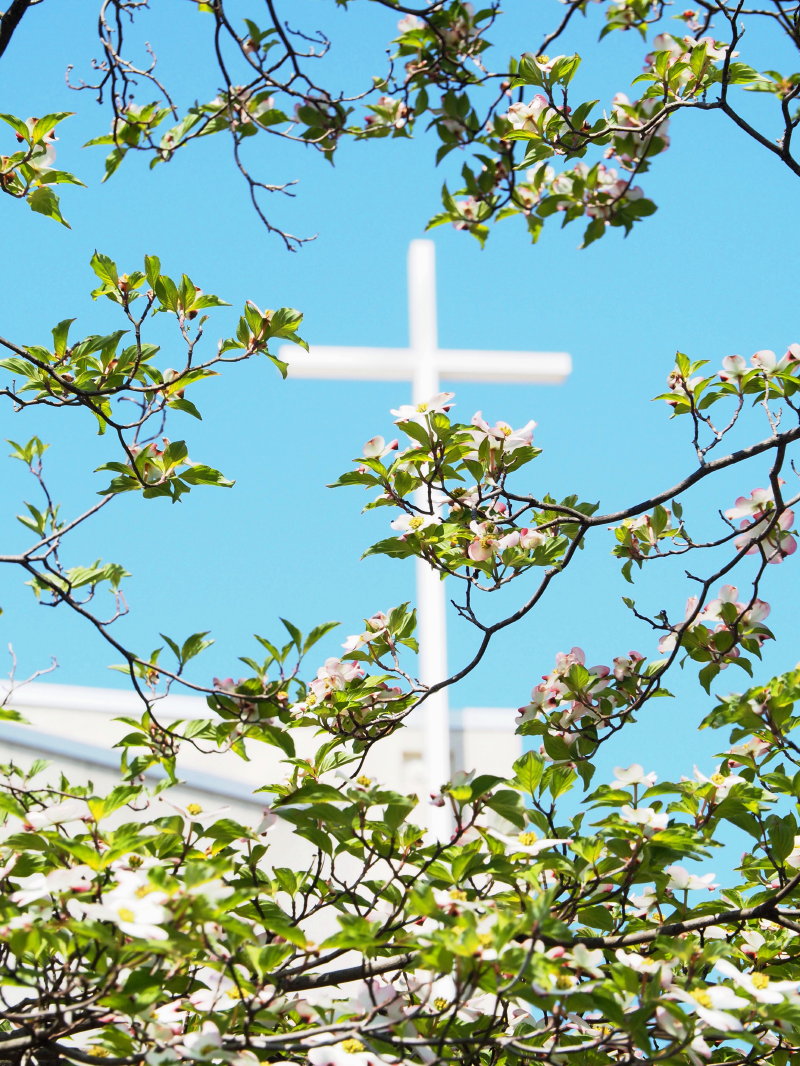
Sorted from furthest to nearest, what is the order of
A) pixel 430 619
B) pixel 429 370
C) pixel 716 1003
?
pixel 429 370, pixel 430 619, pixel 716 1003

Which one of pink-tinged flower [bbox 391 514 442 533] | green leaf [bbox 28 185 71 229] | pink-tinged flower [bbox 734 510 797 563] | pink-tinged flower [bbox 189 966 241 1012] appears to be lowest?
pink-tinged flower [bbox 189 966 241 1012]

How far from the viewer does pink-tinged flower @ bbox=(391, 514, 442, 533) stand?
5.53ft

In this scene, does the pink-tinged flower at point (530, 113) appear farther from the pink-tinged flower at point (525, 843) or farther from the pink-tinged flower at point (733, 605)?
the pink-tinged flower at point (525, 843)

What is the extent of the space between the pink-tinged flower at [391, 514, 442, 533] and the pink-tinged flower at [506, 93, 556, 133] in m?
0.77

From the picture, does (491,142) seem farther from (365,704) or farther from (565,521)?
(365,704)

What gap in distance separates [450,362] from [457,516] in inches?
120

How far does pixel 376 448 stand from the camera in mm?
1693

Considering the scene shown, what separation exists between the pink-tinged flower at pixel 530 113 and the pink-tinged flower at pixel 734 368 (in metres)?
0.60

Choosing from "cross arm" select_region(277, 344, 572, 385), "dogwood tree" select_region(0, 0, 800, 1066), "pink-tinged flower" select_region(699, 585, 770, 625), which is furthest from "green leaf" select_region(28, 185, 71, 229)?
"cross arm" select_region(277, 344, 572, 385)

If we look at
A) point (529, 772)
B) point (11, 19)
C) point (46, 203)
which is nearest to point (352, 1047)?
point (529, 772)

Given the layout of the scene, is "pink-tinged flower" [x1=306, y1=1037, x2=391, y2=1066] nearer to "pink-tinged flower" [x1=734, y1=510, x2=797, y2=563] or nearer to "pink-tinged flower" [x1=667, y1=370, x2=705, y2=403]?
"pink-tinged flower" [x1=734, y1=510, x2=797, y2=563]

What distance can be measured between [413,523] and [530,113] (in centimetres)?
82

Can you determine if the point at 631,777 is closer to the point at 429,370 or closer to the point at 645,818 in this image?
the point at 645,818

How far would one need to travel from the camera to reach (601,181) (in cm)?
219
